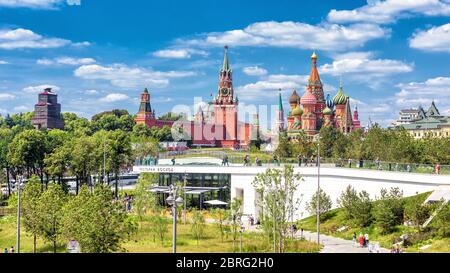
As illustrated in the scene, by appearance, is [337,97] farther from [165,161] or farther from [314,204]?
[314,204]

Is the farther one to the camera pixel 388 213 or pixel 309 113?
pixel 309 113

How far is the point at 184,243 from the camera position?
36969 mm

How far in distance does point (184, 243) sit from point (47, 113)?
127 meters

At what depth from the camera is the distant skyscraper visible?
6033 inches

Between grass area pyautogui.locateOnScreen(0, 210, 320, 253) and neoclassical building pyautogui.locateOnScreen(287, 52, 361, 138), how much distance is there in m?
87.8

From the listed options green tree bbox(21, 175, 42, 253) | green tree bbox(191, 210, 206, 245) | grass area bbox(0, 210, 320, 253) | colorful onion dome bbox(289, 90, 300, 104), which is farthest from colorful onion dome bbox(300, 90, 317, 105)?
green tree bbox(21, 175, 42, 253)

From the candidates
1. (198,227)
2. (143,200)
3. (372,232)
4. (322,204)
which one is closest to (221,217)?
(198,227)

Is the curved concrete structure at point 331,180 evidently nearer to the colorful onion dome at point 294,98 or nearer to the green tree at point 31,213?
the green tree at point 31,213

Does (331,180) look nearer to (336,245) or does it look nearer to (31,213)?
(336,245)

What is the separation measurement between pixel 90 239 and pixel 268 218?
10924mm

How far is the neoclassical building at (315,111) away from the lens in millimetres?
136875

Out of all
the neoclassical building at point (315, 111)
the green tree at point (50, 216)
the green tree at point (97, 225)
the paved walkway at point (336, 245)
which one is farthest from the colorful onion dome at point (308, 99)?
the green tree at point (97, 225)

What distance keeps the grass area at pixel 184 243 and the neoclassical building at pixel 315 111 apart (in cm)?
8779
